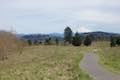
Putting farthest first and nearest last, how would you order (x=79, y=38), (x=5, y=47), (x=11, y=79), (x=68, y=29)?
(x=68, y=29)
(x=79, y=38)
(x=5, y=47)
(x=11, y=79)

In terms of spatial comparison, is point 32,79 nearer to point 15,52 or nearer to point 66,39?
point 15,52

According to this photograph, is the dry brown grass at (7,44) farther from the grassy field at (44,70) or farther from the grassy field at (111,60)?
the grassy field at (111,60)

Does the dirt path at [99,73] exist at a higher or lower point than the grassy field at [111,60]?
higher

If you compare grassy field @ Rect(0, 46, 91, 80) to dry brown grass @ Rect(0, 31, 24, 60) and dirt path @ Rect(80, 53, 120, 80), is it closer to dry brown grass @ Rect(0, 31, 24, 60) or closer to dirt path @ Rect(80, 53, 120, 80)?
dirt path @ Rect(80, 53, 120, 80)

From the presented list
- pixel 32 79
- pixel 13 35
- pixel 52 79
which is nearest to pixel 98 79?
→ pixel 52 79

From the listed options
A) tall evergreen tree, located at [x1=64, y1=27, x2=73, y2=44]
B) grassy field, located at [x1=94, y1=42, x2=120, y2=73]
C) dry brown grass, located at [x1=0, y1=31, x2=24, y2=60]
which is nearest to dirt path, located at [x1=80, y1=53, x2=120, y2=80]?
grassy field, located at [x1=94, y1=42, x2=120, y2=73]

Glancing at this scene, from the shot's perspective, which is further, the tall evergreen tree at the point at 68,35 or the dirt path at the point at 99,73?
the tall evergreen tree at the point at 68,35

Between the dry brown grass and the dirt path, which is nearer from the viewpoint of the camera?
the dirt path

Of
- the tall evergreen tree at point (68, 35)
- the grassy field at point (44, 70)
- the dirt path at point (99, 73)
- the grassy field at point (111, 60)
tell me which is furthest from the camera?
the tall evergreen tree at point (68, 35)

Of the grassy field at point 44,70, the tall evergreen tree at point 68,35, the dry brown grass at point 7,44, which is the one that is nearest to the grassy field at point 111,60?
the grassy field at point 44,70

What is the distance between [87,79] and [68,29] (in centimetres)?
13577

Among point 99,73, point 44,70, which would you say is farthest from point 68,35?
point 99,73

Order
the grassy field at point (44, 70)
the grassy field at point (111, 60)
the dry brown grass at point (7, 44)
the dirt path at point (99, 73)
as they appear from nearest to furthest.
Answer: the dirt path at point (99, 73), the grassy field at point (44, 70), the grassy field at point (111, 60), the dry brown grass at point (7, 44)

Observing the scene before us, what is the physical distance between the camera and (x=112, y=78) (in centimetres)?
1698
